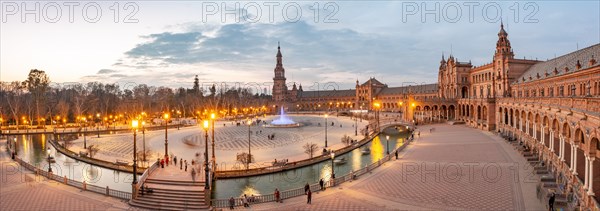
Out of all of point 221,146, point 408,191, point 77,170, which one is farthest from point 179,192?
point 221,146

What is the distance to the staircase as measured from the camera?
22281mm

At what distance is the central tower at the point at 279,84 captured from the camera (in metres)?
167

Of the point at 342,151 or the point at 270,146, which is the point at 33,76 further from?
the point at 342,151

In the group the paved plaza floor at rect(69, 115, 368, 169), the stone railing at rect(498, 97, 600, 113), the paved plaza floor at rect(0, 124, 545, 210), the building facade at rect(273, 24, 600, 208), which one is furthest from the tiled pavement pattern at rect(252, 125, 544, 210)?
the paved plaza floor at rect(69, 115, 368, 169)

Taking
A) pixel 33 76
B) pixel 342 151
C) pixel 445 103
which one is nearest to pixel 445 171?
pixel 342 151

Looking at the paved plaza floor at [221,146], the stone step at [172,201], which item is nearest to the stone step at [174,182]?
the stone step at [172,201]

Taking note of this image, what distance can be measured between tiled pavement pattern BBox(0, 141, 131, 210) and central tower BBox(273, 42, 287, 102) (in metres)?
138

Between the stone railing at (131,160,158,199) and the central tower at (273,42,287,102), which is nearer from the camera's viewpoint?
the stone railing at (131,160,158,199)

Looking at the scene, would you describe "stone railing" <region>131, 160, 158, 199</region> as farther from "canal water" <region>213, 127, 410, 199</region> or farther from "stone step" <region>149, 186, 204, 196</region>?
"canal water" <region>213, 127, 410, 199</region>

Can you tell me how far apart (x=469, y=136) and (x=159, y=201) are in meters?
45.0

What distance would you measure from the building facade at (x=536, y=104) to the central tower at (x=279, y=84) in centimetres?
3926

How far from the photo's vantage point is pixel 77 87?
126 meters

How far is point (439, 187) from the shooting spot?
2488cm

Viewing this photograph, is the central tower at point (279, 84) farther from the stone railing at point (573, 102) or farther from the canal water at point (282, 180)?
the stone railing at point (573, 102)
